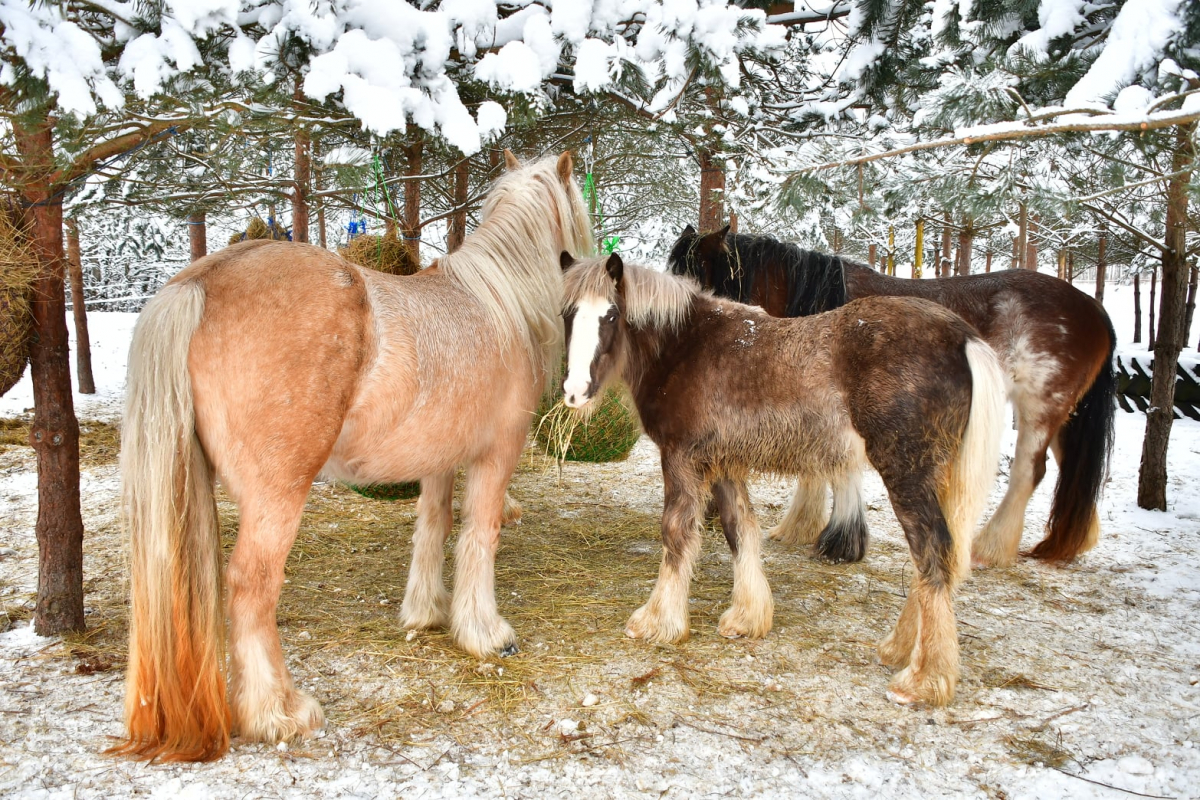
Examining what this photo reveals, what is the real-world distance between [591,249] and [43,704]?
10.6 feet

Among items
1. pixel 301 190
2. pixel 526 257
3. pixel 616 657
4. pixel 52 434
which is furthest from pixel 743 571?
pixel 301 190

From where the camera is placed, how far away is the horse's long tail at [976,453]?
9.93 feet

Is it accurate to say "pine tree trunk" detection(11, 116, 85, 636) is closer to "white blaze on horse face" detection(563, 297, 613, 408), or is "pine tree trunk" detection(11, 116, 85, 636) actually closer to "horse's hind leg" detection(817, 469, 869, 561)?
"white blaze on horse face" detection(563, 297, 613, 408)

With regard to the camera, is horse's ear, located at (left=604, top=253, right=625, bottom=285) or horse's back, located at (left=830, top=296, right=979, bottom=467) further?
horse's ear, located at (left=604, top=253, right=625, bottom=285)

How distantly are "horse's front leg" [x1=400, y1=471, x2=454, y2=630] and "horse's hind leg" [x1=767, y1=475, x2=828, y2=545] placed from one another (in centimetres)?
255

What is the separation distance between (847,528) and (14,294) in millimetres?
4638

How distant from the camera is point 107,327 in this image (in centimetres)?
1723

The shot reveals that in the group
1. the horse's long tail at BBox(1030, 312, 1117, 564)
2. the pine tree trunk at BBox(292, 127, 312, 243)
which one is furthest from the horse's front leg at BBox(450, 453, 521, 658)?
the horse's long tail at BBox(1030, 312, 1117, 564)

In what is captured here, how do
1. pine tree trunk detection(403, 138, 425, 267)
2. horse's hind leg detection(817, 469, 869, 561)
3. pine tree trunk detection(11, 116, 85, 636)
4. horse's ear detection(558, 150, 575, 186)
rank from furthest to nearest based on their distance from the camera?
1. pine tree trunk detection(403, 138, 425, 267)
2. horse's hind leg detection(817, 469, 869, 561)
3. horse's ear detection(558, 150, 575, 186)
4. pine tree trunk detection(11, 116, 85, 636)

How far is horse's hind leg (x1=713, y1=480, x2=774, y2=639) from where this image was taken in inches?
143

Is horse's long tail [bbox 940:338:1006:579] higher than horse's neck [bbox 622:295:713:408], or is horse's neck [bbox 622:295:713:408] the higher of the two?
horse's neck [bbox 622:295:713:408]

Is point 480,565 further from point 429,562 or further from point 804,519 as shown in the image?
point 804,519

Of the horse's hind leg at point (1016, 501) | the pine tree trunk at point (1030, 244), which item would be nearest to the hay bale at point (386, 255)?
the horse's hind leg at point (1016, 501)

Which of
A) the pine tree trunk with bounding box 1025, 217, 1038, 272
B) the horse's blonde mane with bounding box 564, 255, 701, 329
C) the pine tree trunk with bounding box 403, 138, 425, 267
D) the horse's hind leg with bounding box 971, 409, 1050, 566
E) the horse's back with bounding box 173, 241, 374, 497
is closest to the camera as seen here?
the horse's back with bounding box 173, 241, 374, 497
